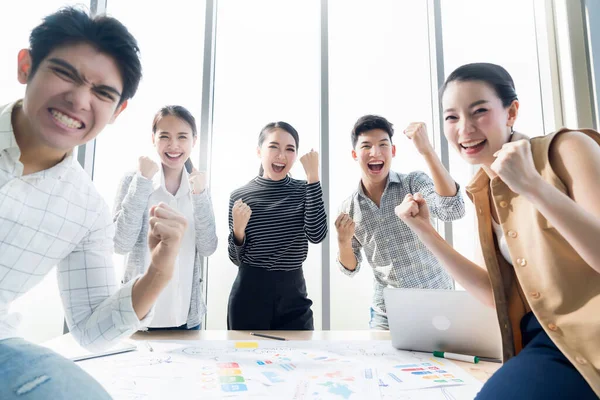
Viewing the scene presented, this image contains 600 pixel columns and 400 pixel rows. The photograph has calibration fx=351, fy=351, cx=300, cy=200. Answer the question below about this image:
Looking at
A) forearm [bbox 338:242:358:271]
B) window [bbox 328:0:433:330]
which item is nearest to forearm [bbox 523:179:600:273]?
forearm [bbox 338:242:358:271]

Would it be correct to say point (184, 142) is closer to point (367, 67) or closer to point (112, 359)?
point (112, 359)

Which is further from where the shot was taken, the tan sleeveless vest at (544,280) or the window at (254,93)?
the window at (254,93)

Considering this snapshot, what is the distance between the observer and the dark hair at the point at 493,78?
39.3 inches

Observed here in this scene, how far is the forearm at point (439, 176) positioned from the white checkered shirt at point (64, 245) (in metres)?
1.21

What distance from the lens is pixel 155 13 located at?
2688mm

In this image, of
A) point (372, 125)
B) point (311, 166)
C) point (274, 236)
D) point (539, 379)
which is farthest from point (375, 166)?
point (539, 379)

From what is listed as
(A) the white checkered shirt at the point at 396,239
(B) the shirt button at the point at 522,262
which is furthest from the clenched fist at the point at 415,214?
(A) the white checkered shirt at the point at 396,239

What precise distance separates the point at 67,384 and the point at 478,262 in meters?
1.03

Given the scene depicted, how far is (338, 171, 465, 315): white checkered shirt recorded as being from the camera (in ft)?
5.32

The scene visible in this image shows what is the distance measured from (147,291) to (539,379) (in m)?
0.84

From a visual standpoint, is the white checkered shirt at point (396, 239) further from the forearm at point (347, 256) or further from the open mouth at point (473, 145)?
the open mouth at point (473, 145)

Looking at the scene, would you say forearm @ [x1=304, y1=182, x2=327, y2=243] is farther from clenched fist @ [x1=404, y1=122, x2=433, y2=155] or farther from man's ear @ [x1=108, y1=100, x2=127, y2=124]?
man's ear @ [x1=108, y1=100, x2=127, y2=124]

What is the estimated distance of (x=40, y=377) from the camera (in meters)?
0.56

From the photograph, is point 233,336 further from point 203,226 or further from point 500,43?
point 500,43
